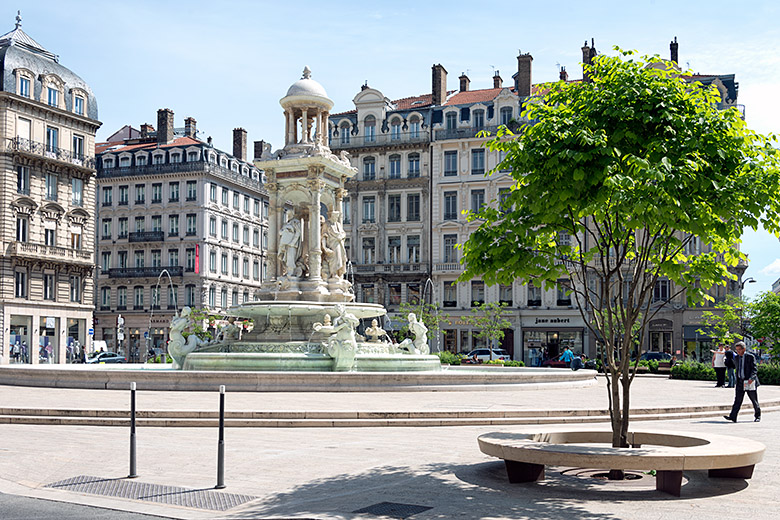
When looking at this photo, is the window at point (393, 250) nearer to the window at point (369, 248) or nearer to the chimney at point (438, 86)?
the window at point (369, 248)

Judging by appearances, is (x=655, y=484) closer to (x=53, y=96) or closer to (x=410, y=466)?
(x=410, y=466)

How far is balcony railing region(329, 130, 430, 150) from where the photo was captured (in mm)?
65562

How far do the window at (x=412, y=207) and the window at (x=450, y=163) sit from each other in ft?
8.85

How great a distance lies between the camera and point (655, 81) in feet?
32.2

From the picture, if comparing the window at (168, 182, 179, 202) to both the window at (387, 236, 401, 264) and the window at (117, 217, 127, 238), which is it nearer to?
the window at (117, 217, 127, 238)

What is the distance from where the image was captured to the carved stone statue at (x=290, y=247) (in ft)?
93.7

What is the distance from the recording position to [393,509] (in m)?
8.50

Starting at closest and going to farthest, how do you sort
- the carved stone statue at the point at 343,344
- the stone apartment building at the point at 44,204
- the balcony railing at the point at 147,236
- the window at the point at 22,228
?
1. the carved stone statue at the point at 343,344
2. the stone apartment building at the point at 44,204
3. the window at the point at 22,228
4. the balcony railing at the point at 147,236

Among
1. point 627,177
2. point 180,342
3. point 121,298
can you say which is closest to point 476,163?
point 121,298

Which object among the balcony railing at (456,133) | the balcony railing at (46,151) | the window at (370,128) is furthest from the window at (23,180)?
the balcony railing at (456,133)

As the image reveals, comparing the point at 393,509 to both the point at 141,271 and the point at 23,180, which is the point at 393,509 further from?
the point at 141,271

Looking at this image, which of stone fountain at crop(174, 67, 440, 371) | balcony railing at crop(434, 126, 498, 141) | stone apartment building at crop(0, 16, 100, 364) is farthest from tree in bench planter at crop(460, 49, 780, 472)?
balcony railing at crop(434, 126, 498, 141)

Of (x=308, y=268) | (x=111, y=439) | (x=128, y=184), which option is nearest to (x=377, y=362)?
(x=308, y=268)

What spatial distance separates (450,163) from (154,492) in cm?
5663
